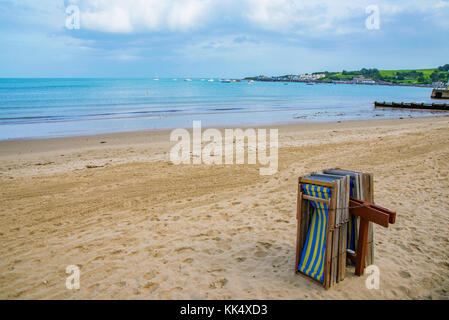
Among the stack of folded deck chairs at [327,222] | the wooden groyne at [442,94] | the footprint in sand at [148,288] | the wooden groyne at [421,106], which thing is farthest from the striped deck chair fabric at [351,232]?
the wooden groyne at [442,94]

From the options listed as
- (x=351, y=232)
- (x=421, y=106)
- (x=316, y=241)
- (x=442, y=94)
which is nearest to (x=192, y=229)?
(x=316, y=241)

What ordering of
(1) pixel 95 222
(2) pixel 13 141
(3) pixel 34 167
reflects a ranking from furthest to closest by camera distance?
(2) pixel 13 141 < (3) pixel 34 167 < (1) pixel 95 222

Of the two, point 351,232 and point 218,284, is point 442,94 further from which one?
point 218,284

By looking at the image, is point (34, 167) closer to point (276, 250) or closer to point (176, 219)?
point (176, 219)

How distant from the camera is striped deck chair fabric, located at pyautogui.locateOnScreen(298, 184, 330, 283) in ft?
11.5

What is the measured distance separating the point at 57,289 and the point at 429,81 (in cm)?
21289

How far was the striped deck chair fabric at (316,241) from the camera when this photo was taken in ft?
11.5

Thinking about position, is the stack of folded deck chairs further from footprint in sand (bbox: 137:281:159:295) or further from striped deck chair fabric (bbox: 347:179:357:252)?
footprint in sand (bbox: 137:281:159:295)

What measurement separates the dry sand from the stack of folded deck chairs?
0.78 ft

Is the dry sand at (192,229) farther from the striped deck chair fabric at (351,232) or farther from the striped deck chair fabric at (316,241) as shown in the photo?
the striped deck chair fabric at (351,232)

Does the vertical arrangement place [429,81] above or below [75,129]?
above

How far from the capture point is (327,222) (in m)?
3.45
